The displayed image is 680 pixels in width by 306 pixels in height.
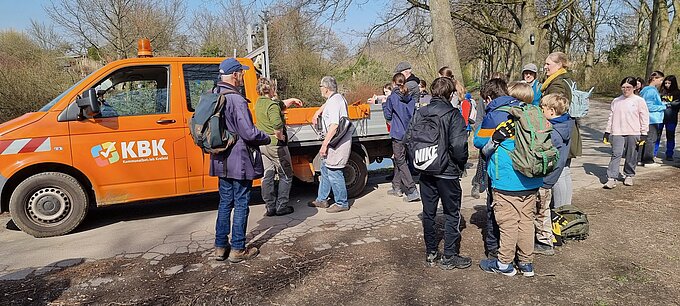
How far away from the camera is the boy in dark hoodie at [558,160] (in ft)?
13.0

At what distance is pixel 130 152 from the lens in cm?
516

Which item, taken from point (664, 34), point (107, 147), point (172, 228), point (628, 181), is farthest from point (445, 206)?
point (664, 34)

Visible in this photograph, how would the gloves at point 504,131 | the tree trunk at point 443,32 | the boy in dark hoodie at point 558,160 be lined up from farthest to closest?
the tree trunk at point 443,32
the boy in dark hoodie at point 558,160
the gloves at point 504,131

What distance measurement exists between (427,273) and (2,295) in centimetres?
336

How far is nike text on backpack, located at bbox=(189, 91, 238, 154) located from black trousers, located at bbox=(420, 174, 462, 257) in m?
1.72

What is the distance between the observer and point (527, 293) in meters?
3.49

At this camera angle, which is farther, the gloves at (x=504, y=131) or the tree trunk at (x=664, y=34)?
the tree trunk at (x=664, y=34)

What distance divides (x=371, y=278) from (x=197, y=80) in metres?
3.21

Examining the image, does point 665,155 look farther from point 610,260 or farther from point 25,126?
point 25,126

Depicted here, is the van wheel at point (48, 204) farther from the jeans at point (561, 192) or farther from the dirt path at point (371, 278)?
the jeans at point (561, 192)

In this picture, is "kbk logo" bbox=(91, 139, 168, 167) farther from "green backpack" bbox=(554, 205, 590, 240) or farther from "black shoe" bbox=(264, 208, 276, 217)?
"green backpack" bbox=(554, 205, 590, 240)

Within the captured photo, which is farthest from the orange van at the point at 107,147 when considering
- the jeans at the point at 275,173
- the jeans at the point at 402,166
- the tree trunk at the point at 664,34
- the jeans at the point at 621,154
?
the tree trunk at the point at 664,34

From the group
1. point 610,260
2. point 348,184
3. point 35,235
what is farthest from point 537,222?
point 35,235

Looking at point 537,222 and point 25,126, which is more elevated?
point 25,126
